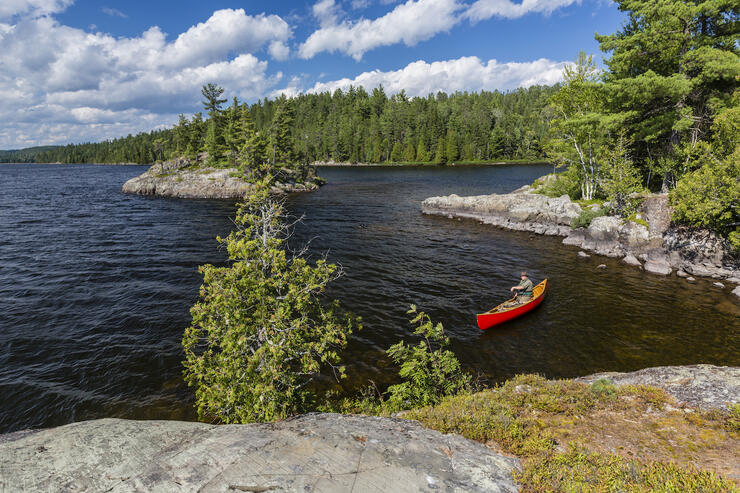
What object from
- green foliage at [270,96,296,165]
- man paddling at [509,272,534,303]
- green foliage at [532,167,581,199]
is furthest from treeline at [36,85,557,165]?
man paddling at [509,272,534,303]

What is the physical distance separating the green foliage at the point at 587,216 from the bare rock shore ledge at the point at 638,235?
578 mm

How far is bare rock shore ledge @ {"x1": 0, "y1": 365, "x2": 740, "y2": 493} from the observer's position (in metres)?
5.08

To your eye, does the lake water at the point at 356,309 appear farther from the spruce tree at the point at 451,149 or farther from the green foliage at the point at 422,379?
the spruce tree at the point at 451,149

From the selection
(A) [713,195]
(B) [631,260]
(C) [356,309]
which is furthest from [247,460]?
(B) [631,260]

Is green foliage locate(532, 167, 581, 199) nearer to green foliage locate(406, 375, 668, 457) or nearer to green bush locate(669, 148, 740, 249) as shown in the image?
green bush locate(669, 148, 740, 249)

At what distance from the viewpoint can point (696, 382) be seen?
9.62m

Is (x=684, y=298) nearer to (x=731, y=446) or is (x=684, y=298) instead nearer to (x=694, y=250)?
(x=694, y=250)

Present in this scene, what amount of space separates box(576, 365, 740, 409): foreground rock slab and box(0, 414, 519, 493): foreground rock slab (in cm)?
653

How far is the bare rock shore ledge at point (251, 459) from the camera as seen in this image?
508cm

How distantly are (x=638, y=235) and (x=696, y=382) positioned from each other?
2231cm

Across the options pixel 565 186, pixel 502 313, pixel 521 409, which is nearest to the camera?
pixel 521 409

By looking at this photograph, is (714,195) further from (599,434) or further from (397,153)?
(397,153)

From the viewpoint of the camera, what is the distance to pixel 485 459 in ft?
20.6

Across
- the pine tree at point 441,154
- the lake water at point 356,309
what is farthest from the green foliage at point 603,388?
the pine tree at point 441,154
